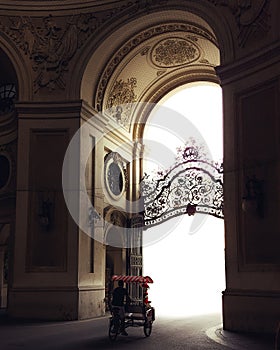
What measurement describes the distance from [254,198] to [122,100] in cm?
940

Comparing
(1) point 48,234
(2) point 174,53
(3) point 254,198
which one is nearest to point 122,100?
(2) point 174,53

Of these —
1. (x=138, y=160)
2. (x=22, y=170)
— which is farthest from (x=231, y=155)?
(x=138, y=160)

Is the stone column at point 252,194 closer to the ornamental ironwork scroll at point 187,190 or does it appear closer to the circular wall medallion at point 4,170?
the ornamental ironwork scroll at point 187,190

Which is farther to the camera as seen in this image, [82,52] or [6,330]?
[82,52]

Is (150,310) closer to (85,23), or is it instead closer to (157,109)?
(85,23)

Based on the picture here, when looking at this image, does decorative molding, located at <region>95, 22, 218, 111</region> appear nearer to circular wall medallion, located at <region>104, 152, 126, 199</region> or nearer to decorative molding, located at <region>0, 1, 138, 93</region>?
decorative molding, located at <region>0, 1, 138, 93</region>

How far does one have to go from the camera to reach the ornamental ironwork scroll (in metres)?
20.0

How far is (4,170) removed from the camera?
65.8ft

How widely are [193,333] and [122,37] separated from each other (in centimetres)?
1017

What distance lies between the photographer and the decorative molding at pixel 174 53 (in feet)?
68.1

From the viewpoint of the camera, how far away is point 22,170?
1878 centimetres

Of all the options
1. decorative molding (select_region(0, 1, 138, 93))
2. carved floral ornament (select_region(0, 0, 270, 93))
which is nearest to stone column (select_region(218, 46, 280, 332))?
carved floral ornament (select_region(0, 0, 270, 93))

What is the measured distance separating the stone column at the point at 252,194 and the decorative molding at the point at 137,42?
14.1 feet

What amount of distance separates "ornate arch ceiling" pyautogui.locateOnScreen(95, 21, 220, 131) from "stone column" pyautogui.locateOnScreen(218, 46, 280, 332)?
4225 millimetres
